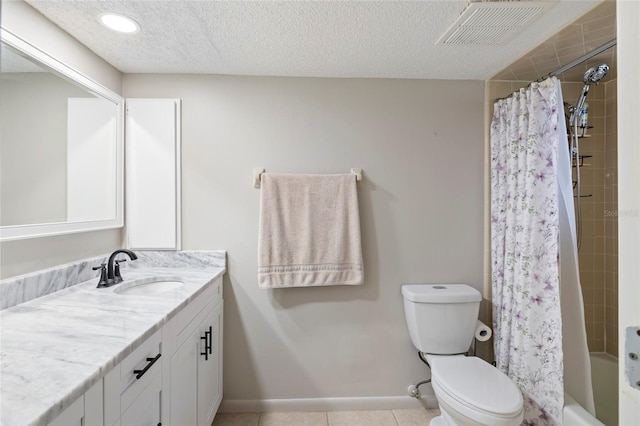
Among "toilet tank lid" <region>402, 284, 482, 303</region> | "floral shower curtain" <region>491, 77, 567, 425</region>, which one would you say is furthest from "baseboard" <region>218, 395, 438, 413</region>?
"toilet tank lid" <region>402, 284, 482, 303</region>

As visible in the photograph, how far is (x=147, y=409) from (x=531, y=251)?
1815 mm

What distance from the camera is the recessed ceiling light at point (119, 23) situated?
128 cm

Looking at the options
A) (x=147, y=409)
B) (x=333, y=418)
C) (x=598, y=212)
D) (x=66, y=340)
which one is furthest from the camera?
(x=598, y=212)

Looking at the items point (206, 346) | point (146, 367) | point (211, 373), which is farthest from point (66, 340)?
point (211, 373)

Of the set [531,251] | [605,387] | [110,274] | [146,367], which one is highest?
[531,251]

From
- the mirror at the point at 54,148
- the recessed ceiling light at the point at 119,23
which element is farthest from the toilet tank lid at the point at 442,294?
the recessed ceiling light at the point at 119,23

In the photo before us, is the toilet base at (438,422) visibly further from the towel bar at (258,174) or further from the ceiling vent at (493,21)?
the ceiling vent at (493,21)

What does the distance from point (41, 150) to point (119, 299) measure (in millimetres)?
748

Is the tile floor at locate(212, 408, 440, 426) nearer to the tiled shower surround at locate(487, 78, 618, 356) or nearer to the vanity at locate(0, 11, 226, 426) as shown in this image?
the vanity at locate(0, 11, 226, 426)

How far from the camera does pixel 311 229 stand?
1.78 metres

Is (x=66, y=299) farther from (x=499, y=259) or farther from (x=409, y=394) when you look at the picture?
(x=499, y=259)

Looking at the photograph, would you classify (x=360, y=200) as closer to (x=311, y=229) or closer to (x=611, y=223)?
(x=311, y=229)

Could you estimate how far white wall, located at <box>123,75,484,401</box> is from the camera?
1.83 m

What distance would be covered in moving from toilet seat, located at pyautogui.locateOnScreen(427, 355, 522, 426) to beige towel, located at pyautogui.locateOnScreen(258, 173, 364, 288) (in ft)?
2.12
